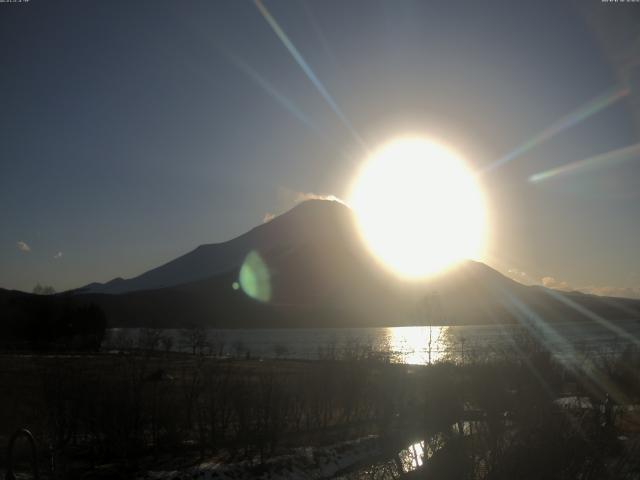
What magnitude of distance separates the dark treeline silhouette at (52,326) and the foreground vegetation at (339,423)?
6994 centimetres

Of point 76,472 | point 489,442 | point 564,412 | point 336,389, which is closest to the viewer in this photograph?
point 489,442

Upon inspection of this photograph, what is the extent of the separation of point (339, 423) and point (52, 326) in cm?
9056

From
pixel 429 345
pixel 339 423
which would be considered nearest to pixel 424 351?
pixel 429 345

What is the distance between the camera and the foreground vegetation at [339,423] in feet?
31.0

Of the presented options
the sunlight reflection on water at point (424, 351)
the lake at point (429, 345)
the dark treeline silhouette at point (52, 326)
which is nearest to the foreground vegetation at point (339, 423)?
the lake at point (429, 345)

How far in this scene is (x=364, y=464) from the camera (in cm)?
2086

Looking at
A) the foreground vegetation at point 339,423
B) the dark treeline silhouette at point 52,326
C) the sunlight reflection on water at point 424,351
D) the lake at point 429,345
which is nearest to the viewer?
the foreground vegetation at point 339,423

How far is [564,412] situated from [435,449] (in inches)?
98.5

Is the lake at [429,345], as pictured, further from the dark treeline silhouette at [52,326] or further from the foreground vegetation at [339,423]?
the dark treeline silhouette at [52,326]

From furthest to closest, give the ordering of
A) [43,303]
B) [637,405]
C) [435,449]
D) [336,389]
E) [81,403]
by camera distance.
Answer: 1. [43,303]
2. [637,405]
3. [336,389]
4. [81,403]
5. [435,449]

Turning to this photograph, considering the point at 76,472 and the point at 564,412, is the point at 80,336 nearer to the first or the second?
the point at 76,472

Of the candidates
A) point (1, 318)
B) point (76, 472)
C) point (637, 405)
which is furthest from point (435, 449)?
point (1, 318)

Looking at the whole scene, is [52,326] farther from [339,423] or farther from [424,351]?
[339,423]

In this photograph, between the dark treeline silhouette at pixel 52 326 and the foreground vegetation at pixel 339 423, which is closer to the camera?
the foreground vegetation at pixel 339 423
